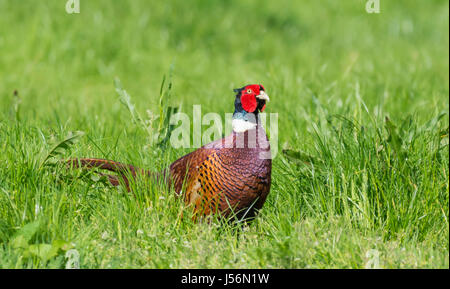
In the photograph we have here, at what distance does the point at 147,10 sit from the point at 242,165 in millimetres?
6449

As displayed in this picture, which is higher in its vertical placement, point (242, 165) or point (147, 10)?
point (147, 10)

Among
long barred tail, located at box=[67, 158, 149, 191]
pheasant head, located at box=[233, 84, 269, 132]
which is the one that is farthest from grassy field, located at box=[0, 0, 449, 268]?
pheasant head, located at box=[233, 84, 269, 132]

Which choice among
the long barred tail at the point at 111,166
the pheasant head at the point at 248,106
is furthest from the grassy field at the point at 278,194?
the pheasant head at the point at 248,106

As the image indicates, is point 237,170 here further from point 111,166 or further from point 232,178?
point 111,166

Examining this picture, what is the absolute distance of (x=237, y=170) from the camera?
10.9 ft

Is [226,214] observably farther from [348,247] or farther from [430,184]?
[430,184]

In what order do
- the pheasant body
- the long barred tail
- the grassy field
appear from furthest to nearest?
the long barred tail < the pheasant body < the grassy field

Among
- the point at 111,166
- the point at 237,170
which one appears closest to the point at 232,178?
the point at 237,170

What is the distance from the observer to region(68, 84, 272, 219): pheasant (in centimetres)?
331

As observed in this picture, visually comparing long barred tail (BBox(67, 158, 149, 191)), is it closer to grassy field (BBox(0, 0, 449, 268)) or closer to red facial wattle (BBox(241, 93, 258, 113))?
grassy field (BBox(0, 0, 449, 268))

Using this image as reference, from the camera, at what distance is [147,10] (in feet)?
30.5

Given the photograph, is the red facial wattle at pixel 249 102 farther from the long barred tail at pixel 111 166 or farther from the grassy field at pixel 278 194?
the long barred tail at pixel 111 166
